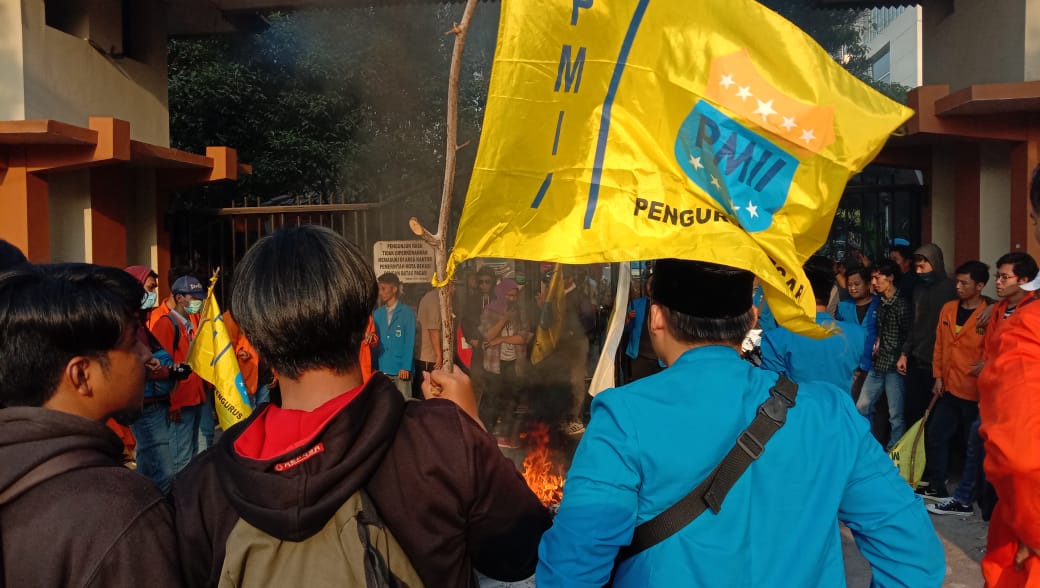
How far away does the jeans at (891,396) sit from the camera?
7.38 metres

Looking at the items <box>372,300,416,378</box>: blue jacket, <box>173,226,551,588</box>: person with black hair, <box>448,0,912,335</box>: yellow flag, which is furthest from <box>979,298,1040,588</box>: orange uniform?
<box>372,300,416,378</box>: blue jacket

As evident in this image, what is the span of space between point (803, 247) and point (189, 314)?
616 cm

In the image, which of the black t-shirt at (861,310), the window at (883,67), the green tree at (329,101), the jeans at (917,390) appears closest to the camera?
the jeans at (917,390)

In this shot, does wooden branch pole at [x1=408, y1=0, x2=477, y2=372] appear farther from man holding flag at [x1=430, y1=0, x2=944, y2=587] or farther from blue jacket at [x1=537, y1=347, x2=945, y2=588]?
blue jacket at [x1=537, y1=347, x2=945, y2=588]

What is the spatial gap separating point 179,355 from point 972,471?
6.11 meters

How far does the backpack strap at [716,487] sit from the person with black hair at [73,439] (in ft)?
3.04

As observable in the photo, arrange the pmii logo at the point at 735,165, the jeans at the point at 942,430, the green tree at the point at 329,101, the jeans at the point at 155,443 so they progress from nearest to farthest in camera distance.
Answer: the pmii logo at the point at 735,165 < the jeans at the point at 155,443 < the jeans at the point at 942,430 < the green tree at the point at 329,101

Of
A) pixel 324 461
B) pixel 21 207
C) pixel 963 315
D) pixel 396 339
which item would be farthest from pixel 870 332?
pixel 21 207

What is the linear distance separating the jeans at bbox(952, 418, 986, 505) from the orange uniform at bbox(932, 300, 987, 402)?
277 mm

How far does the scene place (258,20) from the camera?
36.5ft

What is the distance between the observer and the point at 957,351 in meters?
6.13

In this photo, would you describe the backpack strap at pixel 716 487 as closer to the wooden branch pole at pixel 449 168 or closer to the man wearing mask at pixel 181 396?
the wooden branch pole at pixel 449 168

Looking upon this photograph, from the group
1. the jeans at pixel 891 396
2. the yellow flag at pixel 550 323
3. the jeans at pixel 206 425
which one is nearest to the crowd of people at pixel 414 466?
the jeans at pixel 206 425

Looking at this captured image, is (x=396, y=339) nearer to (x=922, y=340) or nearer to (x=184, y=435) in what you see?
(x=184, y=435)
